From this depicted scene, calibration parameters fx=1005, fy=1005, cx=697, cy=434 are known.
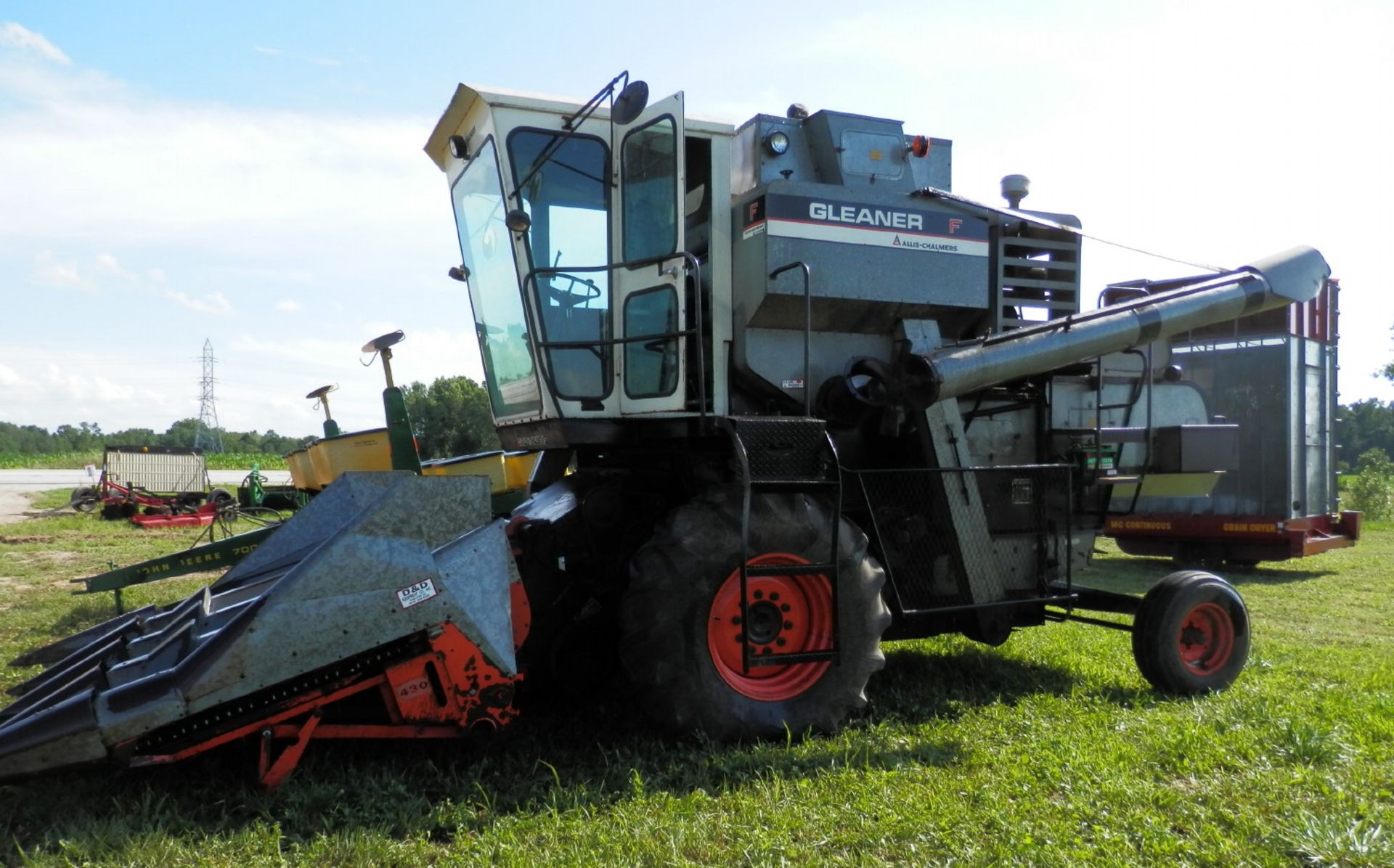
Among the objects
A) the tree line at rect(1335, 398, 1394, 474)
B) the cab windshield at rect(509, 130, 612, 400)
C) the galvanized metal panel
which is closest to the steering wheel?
the cab windshield at rect(509, 130, 612, 400)

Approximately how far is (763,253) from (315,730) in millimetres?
3122

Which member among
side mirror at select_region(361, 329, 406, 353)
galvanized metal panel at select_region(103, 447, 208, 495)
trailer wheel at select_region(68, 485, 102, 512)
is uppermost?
side mirror at select_region(361, 329, 406, 353)

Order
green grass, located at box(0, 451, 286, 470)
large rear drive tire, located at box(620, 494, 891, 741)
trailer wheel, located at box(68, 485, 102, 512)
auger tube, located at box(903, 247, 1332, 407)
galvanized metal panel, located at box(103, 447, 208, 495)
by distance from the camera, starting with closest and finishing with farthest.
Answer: large rear drive tire, located at box(620, 494, 891, 741), auger tube, located at box(903, 247, 1332, 407), trailer wheel, located at box(68, 485, 102, 512), galvanized metal panel, located at box(103, 447, 208, 495), green grass, located at box(0, 451, 286, 470)

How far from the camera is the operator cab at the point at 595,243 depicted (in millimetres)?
5125

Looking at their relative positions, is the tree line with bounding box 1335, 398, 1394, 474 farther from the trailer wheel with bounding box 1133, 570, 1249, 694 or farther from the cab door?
the cab door

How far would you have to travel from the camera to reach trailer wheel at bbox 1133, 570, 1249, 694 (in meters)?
5.64

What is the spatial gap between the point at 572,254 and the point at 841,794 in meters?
2.95

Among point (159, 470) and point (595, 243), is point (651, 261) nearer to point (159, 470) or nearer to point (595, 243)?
→ point (595, 243)

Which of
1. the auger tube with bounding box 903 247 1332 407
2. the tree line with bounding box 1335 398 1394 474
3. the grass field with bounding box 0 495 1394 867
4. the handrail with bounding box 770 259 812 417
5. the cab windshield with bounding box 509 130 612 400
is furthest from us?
the tree line with bounding box 1335 398 1394 474

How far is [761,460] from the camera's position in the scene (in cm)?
479

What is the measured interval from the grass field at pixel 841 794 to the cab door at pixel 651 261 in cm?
171

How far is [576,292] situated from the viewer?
5297mm

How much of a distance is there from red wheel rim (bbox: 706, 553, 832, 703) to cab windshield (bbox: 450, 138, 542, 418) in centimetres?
157

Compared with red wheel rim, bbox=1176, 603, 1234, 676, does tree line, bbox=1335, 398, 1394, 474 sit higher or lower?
higher
